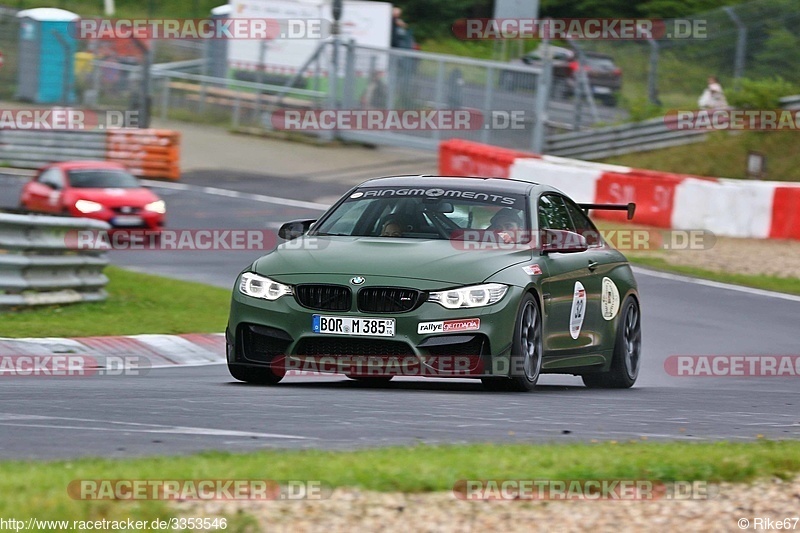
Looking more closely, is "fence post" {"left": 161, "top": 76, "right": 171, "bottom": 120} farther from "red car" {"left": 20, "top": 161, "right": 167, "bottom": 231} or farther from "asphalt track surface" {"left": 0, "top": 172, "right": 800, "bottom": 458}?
"asphalt track surface" {"left": 0, "top": 172, "right": 800, "bottom": 458}

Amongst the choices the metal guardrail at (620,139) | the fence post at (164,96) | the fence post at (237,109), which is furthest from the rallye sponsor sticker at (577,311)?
the fence post at (164,96)

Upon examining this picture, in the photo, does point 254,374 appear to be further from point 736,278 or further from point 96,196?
point 96,196

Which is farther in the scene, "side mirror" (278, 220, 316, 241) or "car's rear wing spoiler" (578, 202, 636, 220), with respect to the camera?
"car's rear wing spoiler" (578, 202, 636, 220)

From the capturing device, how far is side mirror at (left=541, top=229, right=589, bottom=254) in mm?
10055

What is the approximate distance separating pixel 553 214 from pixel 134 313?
236 inches

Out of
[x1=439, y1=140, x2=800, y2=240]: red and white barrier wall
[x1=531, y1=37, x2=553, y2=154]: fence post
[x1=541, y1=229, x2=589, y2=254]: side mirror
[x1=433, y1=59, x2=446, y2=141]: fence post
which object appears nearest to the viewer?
[x1=541, y1=229, x2=589, y2=254]: side mirror

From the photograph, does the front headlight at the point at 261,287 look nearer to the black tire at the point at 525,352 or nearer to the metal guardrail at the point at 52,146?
the black tire at the point at 525,352

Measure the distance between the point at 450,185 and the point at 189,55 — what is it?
3520 centimetres

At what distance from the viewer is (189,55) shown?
44406 millimetres

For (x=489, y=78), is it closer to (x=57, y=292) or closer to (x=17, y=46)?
(x=17, y=46)

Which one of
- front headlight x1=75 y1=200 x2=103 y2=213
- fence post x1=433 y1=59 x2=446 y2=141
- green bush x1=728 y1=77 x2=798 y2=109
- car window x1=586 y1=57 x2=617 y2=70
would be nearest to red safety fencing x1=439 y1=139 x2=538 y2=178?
car window x1=586 y1=57 x2=617 y2=70

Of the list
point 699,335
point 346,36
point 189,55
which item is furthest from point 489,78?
point 699,335

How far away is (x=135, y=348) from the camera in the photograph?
12750mm

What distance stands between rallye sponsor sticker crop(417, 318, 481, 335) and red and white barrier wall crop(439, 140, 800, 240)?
14.9m
